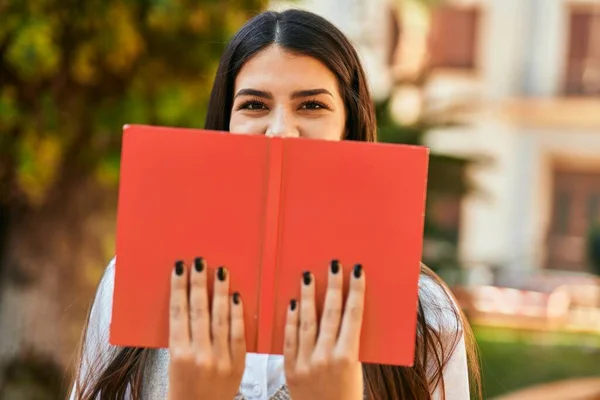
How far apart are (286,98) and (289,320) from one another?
440 millimetres

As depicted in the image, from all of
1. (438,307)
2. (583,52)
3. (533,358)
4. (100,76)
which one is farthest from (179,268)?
(583,52)

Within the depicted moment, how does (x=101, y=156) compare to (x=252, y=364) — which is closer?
(x=252, y=364)

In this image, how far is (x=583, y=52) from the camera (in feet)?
60.1

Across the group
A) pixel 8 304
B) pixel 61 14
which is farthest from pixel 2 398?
pixel 61 14

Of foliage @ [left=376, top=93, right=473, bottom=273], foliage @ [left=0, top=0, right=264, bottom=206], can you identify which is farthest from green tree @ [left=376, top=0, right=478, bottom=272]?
foliage @ [left=0, top=0, right=264, bottom=206]

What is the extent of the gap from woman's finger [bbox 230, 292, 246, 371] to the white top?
13.6 inches

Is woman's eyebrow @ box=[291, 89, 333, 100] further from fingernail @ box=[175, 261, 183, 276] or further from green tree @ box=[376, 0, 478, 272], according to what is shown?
green tree @ box=[376, 0, 478, 272]

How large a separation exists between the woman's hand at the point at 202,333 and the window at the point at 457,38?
1694cm

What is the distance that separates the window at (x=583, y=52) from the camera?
59.7ft

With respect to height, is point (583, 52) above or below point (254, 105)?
above

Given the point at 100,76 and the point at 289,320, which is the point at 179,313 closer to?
the point at 289,320

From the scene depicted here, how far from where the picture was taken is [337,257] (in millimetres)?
1400

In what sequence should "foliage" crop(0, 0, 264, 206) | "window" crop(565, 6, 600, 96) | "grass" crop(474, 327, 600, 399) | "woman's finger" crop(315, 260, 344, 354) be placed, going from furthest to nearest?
"window" crop(565, 6, 600, 96)
"grass" crop(474, 327, 600, 399)
"foliage" crop(0, 0, 264, 206)
"woman's finger" crop(315, 260, 344, 354)

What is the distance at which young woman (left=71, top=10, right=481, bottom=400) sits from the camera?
1.36 m
